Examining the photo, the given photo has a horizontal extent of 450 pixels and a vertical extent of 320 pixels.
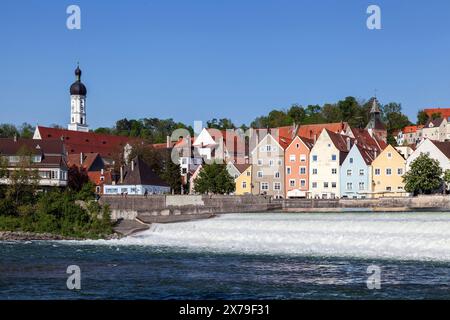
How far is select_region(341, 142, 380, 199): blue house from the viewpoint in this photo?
87688 mm

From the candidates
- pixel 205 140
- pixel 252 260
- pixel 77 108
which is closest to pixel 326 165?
pixel 205 140

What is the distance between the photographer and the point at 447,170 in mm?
83125

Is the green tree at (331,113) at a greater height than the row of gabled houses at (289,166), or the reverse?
the green tree at (331,113)

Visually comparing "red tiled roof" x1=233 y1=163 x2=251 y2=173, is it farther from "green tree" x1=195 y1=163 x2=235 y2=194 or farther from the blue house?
the blue house

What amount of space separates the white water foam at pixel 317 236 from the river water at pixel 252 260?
7 centimetres

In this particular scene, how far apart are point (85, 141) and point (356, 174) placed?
2292 inches

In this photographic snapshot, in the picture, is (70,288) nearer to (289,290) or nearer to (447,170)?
(289,290)

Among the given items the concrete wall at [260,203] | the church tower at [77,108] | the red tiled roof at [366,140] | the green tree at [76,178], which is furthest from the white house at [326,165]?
the church tower at [77,108]

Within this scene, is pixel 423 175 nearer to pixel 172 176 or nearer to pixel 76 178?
pixel 172 176

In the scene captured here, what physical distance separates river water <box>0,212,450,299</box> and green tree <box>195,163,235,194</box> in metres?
27.7

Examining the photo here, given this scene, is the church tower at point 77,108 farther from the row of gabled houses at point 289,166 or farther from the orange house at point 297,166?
the orange house at point 297,166

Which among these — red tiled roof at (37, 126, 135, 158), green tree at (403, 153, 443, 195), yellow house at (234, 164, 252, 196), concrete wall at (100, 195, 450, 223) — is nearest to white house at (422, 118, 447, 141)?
red tiled roof at (37, 126, 135, 158)

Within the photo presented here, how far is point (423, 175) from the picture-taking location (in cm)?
8044

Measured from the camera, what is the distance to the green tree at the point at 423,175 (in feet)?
263
